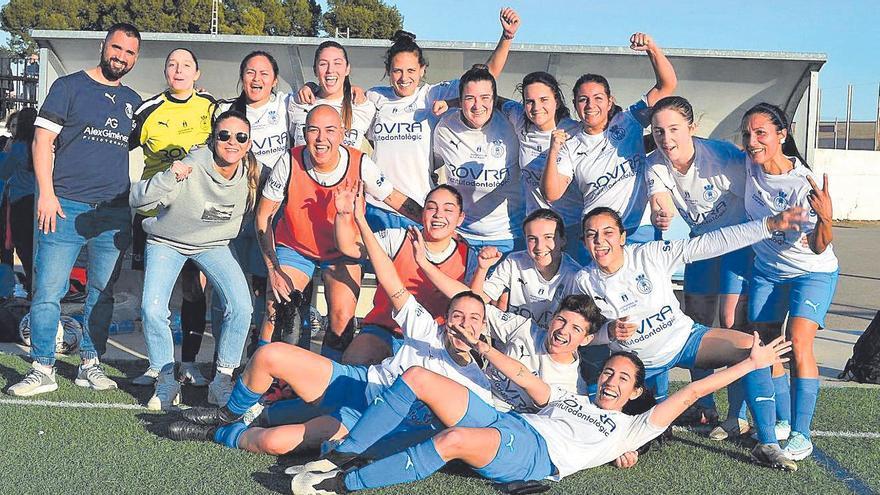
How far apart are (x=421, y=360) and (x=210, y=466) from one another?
1.06 m

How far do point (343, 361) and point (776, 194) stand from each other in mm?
2358

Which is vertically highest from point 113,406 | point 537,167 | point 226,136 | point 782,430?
point 226,136

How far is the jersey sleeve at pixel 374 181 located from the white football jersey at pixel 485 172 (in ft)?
1.57

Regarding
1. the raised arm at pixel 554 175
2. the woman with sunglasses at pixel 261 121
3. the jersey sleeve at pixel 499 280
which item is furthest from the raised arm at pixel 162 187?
the raised arm at pixel 554 175

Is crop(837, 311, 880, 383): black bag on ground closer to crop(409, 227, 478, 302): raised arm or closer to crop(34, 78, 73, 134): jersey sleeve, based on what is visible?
crop(409, 227, 478, 302): raised arm

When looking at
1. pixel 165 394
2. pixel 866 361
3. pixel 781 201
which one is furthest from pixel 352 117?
pixel 866 361

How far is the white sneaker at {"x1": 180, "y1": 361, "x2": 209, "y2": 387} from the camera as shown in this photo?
5.26m

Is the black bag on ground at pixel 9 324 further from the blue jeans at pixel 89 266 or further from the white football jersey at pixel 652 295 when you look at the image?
the white football jersey at pixel 652 295

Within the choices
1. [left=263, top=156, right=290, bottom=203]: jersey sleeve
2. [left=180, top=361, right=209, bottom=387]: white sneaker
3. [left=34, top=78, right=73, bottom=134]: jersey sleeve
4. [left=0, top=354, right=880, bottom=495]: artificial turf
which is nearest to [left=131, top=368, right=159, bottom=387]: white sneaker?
[left=180, top=361, right=209, bottom=387]: white sneaker

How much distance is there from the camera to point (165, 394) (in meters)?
4.88

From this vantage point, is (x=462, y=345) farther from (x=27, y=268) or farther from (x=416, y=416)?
(x=27, y=268)

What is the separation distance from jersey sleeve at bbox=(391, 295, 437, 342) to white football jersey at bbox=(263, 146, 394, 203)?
3.14 ft

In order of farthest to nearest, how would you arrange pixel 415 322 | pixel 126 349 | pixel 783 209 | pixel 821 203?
1. pixel 126 349
2. pixel 783 209
3. pixel 415 322
4. pixel 821 203

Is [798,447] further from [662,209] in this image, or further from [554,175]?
[554,175]
